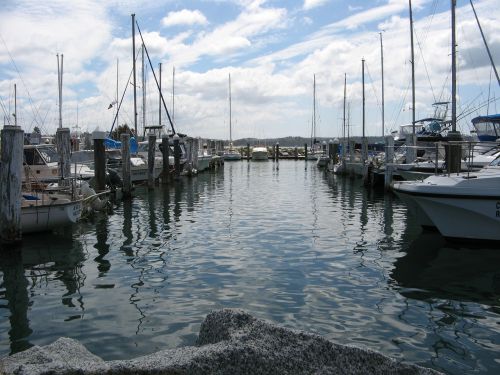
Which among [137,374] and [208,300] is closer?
[137,374]

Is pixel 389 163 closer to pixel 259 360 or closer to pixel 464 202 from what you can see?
pixel 464 202

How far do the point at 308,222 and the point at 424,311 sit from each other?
937 centimetres

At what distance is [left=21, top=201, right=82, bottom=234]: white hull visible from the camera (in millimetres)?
14016

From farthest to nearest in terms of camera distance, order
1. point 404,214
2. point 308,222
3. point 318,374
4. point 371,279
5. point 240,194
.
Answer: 1. point 240,194
2. point 404,214
3. point 308,222
4. point 371,279
5. point 318,374

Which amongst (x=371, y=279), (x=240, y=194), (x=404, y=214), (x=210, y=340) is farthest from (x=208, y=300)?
(x=240, y=194)

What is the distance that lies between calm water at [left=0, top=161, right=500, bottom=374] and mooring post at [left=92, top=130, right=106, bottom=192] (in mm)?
4089

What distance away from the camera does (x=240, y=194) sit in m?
28.4

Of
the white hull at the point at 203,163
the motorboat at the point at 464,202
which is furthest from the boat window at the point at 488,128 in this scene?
the white hull at the point at 203,163

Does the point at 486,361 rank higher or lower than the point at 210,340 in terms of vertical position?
lower

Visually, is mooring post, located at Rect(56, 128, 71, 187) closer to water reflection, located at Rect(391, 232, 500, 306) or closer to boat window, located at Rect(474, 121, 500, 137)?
water reflection, located at Rect(391, 232, 500, 306)

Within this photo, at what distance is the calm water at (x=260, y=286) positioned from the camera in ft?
23.5

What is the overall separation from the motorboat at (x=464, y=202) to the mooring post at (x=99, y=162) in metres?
13.1

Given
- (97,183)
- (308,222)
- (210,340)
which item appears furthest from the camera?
(97,183)

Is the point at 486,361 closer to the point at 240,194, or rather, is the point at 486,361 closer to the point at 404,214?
the point at 404,214
